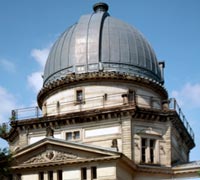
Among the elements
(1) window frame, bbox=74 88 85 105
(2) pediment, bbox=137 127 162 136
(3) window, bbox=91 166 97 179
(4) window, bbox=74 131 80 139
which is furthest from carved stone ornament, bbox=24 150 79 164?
(1) window frame, bbox=74 88 85 105

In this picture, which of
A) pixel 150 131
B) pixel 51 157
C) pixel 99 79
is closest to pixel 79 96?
pixel 99 79

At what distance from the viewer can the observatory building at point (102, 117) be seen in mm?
48844

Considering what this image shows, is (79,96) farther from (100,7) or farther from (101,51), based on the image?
(100,7)

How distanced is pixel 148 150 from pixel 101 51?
39.5ft

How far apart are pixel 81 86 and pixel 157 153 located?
10.5 meters

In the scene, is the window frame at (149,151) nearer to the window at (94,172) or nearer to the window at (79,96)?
the window at (94,172)

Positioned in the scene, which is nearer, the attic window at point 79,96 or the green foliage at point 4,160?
the green foliage at point 4,160

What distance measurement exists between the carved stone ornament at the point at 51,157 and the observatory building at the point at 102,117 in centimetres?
9

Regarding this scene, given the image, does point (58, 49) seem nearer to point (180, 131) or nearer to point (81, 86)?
point (81, 86)

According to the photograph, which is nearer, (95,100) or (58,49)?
(95,100)

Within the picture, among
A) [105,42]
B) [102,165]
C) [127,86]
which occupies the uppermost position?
[105,42]

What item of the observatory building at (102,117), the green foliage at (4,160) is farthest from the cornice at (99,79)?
the green foliage at (4,160)

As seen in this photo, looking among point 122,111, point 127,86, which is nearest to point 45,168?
point 122,111

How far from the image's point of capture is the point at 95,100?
55.6 metres
